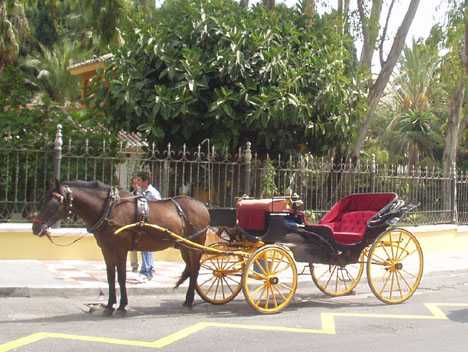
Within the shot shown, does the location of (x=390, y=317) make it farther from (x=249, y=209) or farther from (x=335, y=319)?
(x=249, y=209)

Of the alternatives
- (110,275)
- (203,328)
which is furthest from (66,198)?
(203,328)

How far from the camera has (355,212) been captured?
10742mm

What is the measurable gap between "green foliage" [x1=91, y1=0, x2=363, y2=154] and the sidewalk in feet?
9.65

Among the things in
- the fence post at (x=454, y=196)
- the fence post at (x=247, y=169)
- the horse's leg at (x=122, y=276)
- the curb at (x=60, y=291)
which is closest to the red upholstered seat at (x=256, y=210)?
the horse's leg at (x=122, y=276)

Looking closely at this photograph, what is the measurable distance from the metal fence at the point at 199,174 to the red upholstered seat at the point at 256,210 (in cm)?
323

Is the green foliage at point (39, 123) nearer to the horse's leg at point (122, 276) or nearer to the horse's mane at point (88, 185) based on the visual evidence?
the horse's mane at point (88, 185)

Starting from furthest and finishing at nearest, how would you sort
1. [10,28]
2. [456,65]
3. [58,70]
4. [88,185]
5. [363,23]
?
[58,70], [10,28], [456,65], [363,23], [88,185]

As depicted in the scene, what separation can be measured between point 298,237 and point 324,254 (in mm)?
456

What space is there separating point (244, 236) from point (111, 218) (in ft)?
6.47

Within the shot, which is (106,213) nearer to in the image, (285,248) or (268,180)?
(285,248)

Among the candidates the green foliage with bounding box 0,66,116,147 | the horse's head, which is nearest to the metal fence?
the green foliage with bounding box 0,66,116,147

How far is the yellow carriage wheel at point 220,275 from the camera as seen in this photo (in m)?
9.66

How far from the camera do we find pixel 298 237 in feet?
31.8

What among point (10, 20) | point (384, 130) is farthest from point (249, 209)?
point (384, 130)
